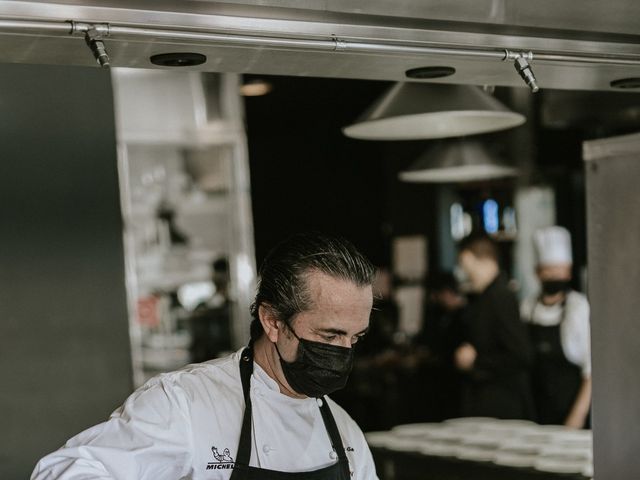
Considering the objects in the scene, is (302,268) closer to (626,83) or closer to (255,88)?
(626,83)

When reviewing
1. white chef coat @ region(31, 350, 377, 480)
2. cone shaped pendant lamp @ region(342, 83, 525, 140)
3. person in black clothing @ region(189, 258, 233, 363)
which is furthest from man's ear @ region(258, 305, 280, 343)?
person in black clothing @ region(189, 258, 233, 363)

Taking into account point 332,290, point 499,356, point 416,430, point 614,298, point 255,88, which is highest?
point 255,88

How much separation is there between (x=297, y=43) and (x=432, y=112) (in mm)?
814

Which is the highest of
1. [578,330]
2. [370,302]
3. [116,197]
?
[116,197]

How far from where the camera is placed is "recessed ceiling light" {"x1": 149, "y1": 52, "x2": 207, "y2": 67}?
1.75m

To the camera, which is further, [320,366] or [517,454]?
[517,454]

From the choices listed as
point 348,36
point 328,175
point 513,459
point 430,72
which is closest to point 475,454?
point 513,459

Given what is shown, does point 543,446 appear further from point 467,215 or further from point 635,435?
point 467,215

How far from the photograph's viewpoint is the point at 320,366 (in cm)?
192

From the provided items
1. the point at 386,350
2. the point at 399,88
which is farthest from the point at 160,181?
the point at 399,88

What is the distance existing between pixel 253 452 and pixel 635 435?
44.6 inches

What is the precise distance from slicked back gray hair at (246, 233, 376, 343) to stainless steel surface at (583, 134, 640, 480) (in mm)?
849

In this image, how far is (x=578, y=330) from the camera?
16.3 feet

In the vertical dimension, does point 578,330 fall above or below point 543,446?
above
